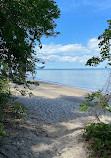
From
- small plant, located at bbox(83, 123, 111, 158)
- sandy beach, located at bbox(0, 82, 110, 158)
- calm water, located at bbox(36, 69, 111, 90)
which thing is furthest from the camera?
calm water, located at bbox(36, 69, 111, 90)

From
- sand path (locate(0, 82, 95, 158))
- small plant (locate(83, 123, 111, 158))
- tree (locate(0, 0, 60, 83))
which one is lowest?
sand path (locate(0, 82, 95, 158))

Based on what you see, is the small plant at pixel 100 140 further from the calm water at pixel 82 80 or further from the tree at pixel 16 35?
the tree at pixel 16 35

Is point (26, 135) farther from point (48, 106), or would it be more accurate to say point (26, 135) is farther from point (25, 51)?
point (48, 106)

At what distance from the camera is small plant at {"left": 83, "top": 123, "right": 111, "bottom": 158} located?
455cm

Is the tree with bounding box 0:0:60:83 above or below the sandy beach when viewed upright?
above

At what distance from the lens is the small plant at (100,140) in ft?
14.9

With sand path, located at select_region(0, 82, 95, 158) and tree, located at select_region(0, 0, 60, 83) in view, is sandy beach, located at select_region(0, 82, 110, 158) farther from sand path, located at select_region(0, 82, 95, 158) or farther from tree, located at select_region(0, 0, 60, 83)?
tree, located at select_region(0, 0, 60, 83)

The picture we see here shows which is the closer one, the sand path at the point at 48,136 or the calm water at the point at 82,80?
the sand path at the point at 48,136

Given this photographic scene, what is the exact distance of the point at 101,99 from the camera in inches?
199

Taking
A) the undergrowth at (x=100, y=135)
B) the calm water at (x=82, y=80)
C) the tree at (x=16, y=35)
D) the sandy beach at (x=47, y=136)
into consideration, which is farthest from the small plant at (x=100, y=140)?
the tree at (x=16, y=35)

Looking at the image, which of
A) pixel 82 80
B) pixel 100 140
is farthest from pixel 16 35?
pixel 82 80

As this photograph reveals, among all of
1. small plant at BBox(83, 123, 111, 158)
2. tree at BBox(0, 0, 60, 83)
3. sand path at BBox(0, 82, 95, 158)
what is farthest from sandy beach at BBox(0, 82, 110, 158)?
tree at BBox(0, 0, 60, 83)

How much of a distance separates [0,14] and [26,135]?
474 centimetres

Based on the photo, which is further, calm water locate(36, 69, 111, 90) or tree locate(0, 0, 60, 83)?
calm water locate(36, 69, 111, 90)
